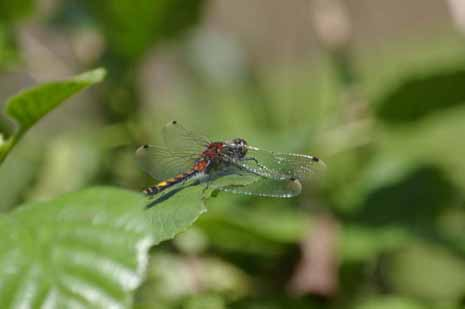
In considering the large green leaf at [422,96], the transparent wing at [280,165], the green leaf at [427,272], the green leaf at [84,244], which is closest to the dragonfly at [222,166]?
the transparent wing at [280,165]

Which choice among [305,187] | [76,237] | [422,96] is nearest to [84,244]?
[76,237]

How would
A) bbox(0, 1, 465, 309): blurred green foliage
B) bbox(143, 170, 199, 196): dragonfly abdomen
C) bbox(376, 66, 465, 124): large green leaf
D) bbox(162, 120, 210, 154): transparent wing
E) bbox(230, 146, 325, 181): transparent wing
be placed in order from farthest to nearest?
bbox(376, 66, 465, 124): large green leaf < bbox(0, 1, 465, 309): blurred green foliage < bbox(162, 120, 210, 154): transparent wing < bbox(230, 146, 325, 181): transparent wing < bbox(143, 170, 199, 196): dragonfly abdomen

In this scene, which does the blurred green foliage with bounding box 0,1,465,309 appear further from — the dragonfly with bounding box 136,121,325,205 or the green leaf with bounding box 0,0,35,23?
the dragonfly with bounding box 136,121,325,205

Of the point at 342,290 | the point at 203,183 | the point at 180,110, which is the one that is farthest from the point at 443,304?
the point at 180,110

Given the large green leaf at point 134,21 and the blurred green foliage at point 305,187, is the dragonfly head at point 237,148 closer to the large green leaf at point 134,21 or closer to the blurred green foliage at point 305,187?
the blurred green foliage at point 305,187

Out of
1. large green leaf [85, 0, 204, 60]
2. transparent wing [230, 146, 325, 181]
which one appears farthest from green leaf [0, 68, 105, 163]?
large green leaf [85, 0, 204, 60]

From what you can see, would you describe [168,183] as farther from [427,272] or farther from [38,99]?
[427,272]
